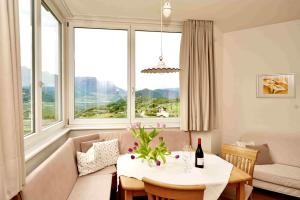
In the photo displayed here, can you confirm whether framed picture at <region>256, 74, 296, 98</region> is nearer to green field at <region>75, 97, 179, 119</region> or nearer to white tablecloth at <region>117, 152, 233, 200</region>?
green field at <region>75, 97, 179, 119</region>

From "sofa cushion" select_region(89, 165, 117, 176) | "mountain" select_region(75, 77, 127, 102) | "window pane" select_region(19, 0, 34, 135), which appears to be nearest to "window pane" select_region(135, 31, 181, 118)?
"mountain" select_region(75, 77, 127, 102)

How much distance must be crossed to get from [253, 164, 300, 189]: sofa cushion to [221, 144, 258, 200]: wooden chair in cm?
85

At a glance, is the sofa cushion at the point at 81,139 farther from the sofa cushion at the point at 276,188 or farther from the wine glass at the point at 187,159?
the sofa cushion at the point at 276,188

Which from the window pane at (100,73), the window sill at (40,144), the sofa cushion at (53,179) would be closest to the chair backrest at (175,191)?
the sofa cushion at (53,179)

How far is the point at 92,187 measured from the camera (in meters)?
2.33

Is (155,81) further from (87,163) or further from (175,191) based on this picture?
(175,191)

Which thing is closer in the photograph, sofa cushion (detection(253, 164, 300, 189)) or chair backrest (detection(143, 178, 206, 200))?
chair backrest (detection(143, 178, 206, 200))

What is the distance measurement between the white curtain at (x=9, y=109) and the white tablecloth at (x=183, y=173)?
3.17 feet

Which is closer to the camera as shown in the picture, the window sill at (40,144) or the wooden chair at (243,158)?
the window sill at (40,144)

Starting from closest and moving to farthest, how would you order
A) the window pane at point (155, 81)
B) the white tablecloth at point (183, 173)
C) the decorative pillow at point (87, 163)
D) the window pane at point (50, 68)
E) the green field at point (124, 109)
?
the white tablecloth at point (183, 173), the window pane at point (50, 68), the decorative pillow at point (87, 163), the green field at point (124, 109), the window pane at point (155, 81)

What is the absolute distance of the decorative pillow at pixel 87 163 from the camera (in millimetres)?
2688

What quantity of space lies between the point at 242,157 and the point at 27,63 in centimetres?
243

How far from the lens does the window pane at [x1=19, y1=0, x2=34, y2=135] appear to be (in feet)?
6.61

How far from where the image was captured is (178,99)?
3.83m
